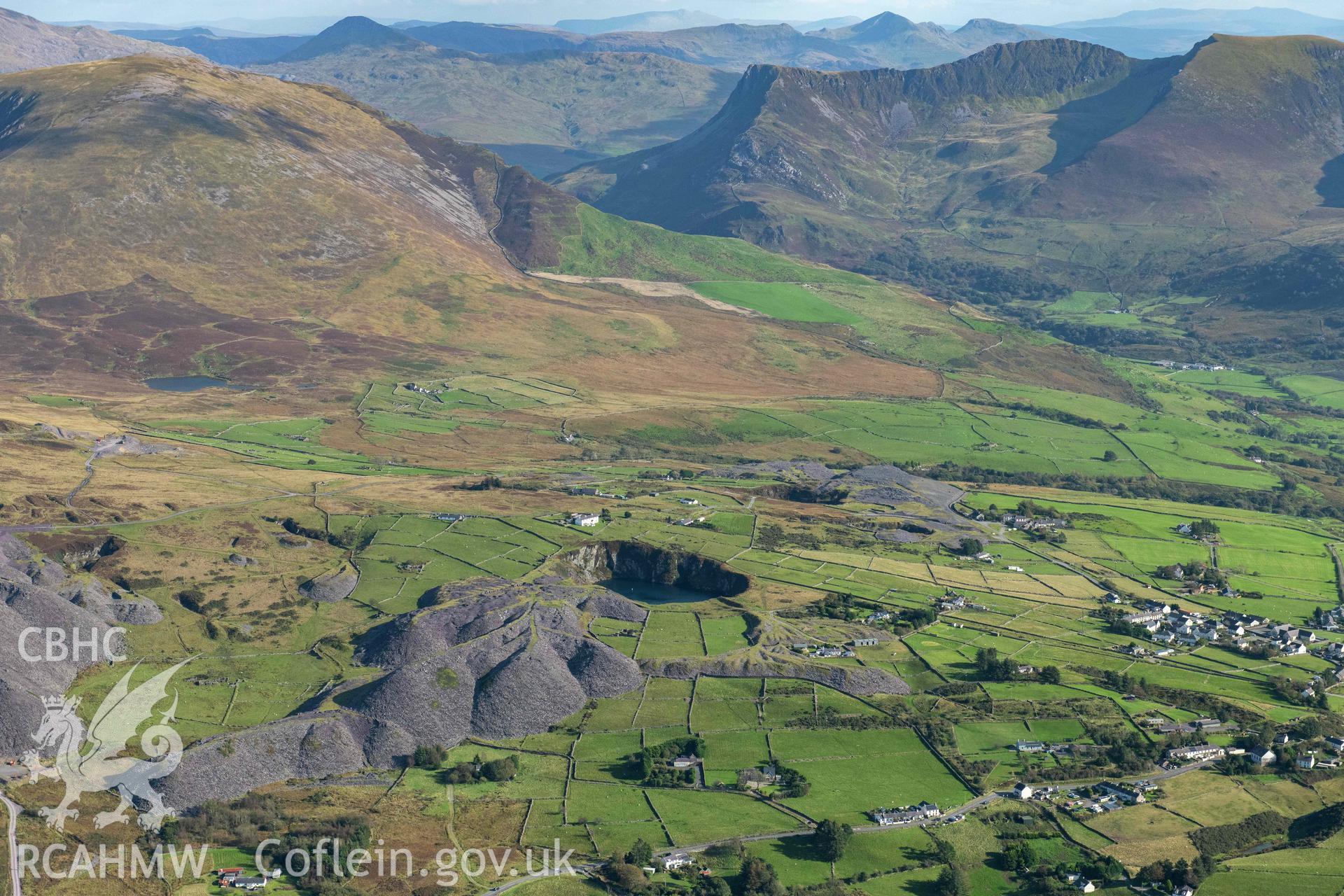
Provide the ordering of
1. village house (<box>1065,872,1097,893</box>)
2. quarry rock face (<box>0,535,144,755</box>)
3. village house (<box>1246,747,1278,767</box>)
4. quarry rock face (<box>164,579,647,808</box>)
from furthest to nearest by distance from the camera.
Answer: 1. village house (<box>1246,747,1278,767</box>)
2. quarry rock face (<box>0,535,144,755</box>)
3. quarry rock face (<box>164,579,647,808</box>)
4. village house (<box>1065,872,1097,893</box>)

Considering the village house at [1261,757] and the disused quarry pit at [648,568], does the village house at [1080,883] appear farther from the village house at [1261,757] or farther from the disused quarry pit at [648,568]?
the disused quarry pit at [648,568]

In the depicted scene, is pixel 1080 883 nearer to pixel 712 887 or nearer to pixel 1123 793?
pixel 1123 793

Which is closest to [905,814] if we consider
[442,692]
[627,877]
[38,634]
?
[627,877]

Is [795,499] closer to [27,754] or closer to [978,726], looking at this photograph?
[978,726]

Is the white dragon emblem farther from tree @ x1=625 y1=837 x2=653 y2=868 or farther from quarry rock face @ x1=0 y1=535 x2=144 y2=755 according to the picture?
tree @ x1=625 y1=837 x2=653 y2=868

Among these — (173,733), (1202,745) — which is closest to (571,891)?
(173,733)

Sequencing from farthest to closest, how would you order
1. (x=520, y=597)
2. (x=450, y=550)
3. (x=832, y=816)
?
(x=450, y=550)
(x=520, y=597)
(x=832, y=816)

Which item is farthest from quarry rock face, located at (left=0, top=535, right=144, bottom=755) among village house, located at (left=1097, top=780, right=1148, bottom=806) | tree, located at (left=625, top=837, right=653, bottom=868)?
village house, located at (left=1097, top=780, right=1148, bottom=806)
